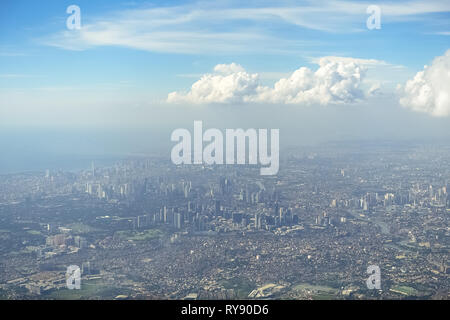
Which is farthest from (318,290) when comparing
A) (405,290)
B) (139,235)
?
(139,235)

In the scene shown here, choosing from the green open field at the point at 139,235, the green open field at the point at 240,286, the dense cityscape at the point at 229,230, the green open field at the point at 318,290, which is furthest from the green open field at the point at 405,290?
the green open field at the point at 139,235

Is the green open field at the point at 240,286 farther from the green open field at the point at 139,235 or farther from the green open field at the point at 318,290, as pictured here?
the green open field at the point at 139,235

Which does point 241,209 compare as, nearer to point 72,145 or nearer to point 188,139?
point 188,139

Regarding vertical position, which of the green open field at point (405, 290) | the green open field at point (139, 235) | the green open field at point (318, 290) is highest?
the green open field at point (139, 235)

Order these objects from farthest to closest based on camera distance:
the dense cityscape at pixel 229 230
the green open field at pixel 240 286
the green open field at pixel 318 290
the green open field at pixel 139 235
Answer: the green open field at pixel 139 235 < the dense cityscape at pixel 229 230 < the green open field at pixel 240 286 < the green open field at pixel 318 290

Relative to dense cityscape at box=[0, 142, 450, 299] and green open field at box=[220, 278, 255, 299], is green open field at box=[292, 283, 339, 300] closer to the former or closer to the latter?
dense cityscape at box=[0, 142, 450, 299]

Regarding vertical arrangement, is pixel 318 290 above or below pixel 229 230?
below

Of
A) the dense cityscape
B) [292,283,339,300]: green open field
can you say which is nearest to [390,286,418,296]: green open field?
the dense cityscape

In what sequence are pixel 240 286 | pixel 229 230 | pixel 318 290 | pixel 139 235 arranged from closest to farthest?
pixel 318 290 → pixel 240 286 → pixel 139 235 → pixel 229 230

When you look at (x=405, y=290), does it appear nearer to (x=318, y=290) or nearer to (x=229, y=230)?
(x=318, y=290)
